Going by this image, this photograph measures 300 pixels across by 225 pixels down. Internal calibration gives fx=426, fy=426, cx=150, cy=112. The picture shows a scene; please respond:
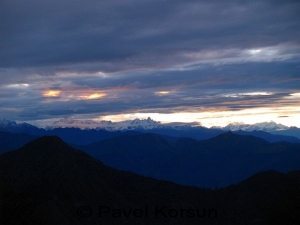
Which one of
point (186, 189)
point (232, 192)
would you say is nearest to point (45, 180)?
point (186, 189)

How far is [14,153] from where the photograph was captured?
112 meters

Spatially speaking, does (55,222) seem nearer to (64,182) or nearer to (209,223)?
(64,182)

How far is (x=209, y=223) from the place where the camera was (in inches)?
3595

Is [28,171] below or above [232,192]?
above

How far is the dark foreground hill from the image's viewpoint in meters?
88.4

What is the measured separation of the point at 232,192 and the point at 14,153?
187 ft

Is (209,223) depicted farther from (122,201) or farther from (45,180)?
(45,180)

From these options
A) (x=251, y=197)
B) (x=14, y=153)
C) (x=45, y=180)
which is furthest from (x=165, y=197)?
(x=14, y=153)

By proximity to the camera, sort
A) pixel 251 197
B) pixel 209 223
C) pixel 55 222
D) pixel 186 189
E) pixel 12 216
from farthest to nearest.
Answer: pixel 186 189
pixel 251 197
pixel 209 223
pixel 55 222
pixel 12 216

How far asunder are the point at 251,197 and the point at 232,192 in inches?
212

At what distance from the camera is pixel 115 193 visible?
9931 cm

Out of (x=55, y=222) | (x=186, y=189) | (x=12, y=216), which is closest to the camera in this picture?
(x=12, y=216)

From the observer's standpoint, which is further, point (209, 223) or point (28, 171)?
point (28, 171)

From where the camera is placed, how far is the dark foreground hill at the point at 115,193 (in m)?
88.4
